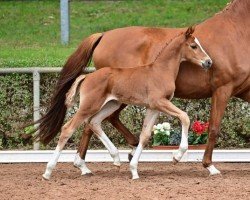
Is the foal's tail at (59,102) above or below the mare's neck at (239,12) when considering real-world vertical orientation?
below

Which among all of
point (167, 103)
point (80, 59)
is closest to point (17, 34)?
point (80, 59)

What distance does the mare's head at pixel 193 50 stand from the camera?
9.74 metres

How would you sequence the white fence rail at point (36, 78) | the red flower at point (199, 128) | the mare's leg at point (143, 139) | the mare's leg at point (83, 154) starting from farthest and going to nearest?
the white fence rail at point (36, 78), the red flower at point (199, 128), the mare's leg at point (83, 154), the mare's leg at point (143, 139)

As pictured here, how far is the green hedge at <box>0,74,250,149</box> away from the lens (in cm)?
1179

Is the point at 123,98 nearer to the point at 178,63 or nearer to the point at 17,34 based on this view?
the point at 178,63

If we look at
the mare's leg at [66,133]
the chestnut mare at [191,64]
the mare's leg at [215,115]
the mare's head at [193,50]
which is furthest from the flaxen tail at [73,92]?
the mare's leg at [215,115]

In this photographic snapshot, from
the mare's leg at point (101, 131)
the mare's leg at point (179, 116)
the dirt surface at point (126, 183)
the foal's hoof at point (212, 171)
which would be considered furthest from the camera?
the foal's hoof at point (212, 171)

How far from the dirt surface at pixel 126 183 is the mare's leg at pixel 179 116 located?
0.31m

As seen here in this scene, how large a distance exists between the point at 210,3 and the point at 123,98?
10.8 m

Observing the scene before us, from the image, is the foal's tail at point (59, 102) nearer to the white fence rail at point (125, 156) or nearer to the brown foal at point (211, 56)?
the brown foal at point (211, 56)

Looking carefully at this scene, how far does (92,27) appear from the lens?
18.3m

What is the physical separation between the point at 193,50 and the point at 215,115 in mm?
760

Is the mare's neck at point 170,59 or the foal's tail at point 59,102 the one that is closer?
the mare's neck at point 170,59

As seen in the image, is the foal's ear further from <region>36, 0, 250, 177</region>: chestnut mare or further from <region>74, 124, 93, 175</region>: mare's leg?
<region>74, 124, 93, 175</region>: mare's leg
